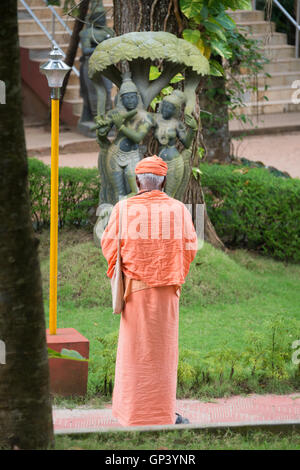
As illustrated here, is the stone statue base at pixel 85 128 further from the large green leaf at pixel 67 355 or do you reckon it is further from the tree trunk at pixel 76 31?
the large green leaf at pixel 67 355

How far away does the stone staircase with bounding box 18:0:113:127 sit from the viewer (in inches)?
706

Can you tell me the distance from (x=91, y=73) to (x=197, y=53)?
1.06 meters

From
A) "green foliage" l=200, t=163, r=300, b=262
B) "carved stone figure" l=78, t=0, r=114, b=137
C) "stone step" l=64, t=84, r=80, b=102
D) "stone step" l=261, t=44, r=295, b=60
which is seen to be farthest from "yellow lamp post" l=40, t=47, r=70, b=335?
"stone step" l=261, t=44, r=295, b=60

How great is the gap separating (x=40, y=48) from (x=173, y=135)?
10.9m

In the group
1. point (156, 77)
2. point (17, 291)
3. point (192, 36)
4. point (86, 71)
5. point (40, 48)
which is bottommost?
point (17, 291)

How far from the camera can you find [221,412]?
5.93 m

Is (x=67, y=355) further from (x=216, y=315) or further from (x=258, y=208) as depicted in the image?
(x=258, y=208)

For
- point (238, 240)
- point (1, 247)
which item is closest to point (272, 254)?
point (238, 240)

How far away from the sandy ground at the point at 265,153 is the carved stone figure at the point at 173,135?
18.8 feet

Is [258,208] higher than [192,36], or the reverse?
[192,36]

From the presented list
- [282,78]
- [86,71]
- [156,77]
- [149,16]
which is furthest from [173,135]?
[282,78]

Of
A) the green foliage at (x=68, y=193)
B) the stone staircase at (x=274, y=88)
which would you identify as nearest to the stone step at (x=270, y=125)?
the stone staircase at (x=274, y=88)

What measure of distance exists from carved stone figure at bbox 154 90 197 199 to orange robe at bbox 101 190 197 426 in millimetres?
3167

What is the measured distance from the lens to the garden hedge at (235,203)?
33.8 ft
